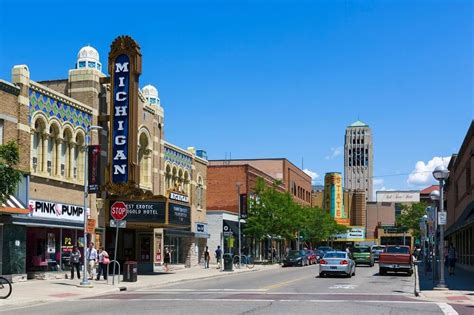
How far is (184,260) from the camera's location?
51.5 metres

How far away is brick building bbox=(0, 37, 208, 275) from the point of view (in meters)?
29.7

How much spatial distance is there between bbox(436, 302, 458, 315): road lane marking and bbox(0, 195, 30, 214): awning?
1633cm

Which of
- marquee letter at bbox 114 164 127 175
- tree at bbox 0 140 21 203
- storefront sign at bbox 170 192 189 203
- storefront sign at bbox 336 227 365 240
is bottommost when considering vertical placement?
storefront sign at bbox 336 227 365 240

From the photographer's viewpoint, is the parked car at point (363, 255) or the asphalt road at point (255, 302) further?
the parked car at point (363, 255)

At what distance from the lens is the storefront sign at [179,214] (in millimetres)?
38781

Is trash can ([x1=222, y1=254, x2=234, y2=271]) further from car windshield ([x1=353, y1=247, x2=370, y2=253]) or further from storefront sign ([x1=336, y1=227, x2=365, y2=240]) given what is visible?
storefront sign ([x1=336, y1=227, x2=365, y2=240])

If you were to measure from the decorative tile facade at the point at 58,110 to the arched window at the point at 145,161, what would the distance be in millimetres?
6605

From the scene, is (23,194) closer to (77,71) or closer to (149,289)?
(149,289)

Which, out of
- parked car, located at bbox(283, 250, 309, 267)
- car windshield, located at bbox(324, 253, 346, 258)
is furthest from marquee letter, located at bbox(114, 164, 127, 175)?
parked car, located at bbox(283, 250, 309, 267)

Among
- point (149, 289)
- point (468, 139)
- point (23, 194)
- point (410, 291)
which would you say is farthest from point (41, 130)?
point (468, 139)

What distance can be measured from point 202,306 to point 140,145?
78.5ft

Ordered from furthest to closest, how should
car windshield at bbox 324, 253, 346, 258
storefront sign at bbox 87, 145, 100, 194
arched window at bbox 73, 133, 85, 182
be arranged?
car windshield at bbox 324, 253, 346, 258
arched window at bbox 73, 133, 85, 182
storefront sign at bbox 87, 145, 100, 194

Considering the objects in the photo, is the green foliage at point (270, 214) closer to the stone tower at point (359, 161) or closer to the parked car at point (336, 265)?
the parked car at point (336, 265)

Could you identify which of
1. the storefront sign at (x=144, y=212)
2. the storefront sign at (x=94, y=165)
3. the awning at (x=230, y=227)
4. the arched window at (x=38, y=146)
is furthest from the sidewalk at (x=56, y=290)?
the awning at (x=230, y=227)
